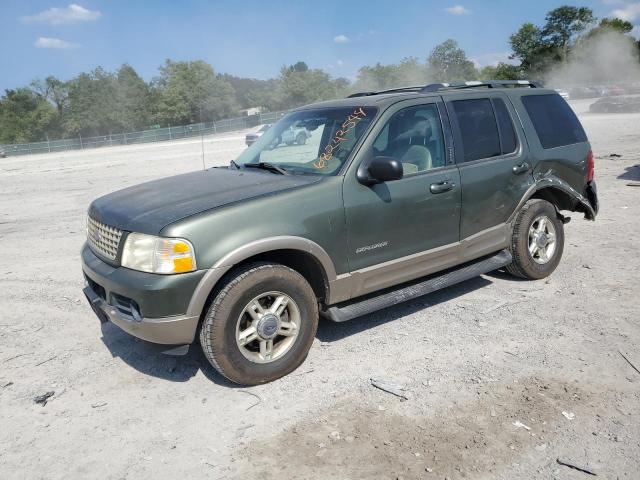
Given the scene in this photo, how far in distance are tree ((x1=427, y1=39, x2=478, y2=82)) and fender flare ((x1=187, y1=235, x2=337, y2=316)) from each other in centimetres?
9230

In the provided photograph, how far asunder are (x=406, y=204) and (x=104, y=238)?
7.50ft

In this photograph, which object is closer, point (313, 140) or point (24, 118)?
point (313, 140)

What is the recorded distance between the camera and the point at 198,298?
135 inches

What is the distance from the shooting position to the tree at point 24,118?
82.6 m

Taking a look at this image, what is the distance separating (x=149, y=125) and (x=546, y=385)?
85676 mm

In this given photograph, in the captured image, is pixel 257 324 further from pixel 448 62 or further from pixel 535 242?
pixel 448 62

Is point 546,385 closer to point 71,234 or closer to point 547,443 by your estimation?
point 547,443

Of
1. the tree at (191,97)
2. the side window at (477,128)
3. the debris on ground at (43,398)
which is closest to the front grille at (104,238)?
the debris on ground at (43,398)

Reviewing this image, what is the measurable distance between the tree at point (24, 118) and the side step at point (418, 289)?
300 ft

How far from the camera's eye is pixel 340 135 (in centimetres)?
436

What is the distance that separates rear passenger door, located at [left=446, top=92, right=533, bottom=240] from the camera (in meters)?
4.68

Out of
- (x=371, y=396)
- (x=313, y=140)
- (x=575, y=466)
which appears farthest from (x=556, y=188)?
(x=575, y=466)

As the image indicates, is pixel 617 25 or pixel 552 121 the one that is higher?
pixel 617 25

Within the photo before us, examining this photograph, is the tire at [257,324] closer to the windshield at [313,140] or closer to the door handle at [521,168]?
the windshield at [313,140]
